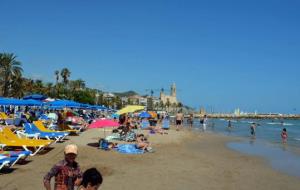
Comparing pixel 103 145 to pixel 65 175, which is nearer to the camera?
pixel 65 175

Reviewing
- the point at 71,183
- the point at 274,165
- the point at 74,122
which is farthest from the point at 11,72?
the point at 71,183

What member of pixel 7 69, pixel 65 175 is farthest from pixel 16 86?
pixel 65 175

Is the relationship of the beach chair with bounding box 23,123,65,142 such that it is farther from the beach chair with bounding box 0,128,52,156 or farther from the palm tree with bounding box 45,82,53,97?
the palm tree with bounding box 45,82,53,97

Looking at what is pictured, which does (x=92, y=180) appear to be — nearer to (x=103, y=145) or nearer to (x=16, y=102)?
(x=103, y=145)

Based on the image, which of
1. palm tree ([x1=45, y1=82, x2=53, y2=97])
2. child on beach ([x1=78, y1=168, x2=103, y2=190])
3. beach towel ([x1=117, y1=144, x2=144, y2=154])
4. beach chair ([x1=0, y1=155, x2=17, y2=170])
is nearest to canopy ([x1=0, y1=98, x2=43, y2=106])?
beach towel ([x1=117, y1=144, x2=144, y2=154])

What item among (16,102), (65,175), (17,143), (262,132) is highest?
(16,102)

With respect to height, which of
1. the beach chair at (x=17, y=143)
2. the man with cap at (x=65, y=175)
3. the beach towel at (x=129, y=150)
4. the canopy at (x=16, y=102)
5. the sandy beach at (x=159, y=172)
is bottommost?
the sandy beach at (x=159, y=172)

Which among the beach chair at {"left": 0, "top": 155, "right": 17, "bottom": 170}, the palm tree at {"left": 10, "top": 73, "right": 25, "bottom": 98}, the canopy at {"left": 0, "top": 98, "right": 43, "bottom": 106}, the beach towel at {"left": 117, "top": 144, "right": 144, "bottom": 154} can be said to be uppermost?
the palm tree at {"left": 10, "top": 73, "right": 25, "bottom": 98}

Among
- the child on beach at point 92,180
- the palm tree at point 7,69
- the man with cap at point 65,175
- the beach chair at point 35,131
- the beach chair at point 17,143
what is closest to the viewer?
the child on beach at point 92,180

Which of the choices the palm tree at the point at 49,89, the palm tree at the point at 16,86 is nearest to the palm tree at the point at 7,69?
the palm tree at the point at 16,86

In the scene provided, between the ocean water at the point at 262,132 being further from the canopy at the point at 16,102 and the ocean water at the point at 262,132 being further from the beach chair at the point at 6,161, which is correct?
the beach chair at the point at 6,161

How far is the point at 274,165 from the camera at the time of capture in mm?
16328

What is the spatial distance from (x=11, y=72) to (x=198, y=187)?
5244 cm

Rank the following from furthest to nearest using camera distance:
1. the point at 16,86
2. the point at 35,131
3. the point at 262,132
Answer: the point at 16,86 → the point at 262,132 → the point at 35,131
